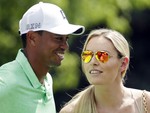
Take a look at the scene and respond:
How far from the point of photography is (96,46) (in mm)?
6418

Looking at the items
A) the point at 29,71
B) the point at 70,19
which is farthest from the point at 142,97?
the point at 70,19

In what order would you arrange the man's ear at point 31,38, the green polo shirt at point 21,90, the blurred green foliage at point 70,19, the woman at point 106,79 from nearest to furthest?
the green polo shirt at point 21,90, the woman at point 106,79, the man's ear at point 31,38, the blurred green foliage at point 70,19

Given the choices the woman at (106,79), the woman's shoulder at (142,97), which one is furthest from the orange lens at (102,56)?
the woman's shoulder at (142,97)

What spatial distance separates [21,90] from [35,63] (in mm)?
263

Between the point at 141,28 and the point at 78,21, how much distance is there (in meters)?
3.58

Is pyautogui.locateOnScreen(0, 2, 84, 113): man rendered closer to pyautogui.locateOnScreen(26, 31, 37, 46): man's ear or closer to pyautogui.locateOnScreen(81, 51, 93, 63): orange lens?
pyautogui.locateOnScreen(26, 31, 37, 46): man's ear

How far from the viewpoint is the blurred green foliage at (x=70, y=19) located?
30.8ft

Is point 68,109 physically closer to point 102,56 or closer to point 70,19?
point 102,56

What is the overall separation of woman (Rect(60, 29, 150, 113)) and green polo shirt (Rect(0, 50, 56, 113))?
0.24 m

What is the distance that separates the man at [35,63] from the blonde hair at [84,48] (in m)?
0.18

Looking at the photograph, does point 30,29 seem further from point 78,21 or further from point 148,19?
point 148,19

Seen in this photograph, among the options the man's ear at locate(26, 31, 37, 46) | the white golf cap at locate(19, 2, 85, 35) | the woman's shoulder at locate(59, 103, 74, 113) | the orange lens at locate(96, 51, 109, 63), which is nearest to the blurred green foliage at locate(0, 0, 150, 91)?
the white golf cap at locate(19, 2, 85, 35)

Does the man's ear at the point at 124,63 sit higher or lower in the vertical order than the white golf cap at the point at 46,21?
lower

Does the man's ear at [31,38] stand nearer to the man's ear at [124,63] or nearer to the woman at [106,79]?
the woman at [106,79]
